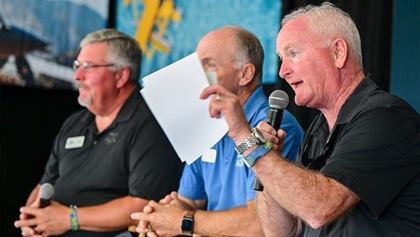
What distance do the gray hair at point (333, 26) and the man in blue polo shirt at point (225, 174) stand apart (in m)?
0.57

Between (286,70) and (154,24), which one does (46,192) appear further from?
(154,24)

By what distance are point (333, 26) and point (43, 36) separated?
3359 millimetres

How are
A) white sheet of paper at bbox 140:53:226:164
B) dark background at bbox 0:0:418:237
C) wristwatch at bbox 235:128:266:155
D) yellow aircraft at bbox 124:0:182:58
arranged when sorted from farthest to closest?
dark background at bbox 0:0:418:237
yellow aircraft at bbox 124:0:182:58
white sheet of paper at bbox 140:53:226:164
wristwatch at bbox 235:128:266:155

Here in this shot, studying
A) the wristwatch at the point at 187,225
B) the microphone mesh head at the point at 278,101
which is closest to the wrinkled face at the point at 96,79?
the wristwatch at the point at 187,225

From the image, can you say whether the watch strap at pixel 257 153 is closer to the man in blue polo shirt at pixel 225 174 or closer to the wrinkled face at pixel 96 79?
the man in blue polo shirt at pixel 225 174

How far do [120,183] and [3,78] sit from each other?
2.06 meters

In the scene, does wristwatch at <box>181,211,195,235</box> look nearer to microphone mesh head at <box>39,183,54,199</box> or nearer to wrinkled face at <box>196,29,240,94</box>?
wrinkled face at <box>196,29,240,94</box>

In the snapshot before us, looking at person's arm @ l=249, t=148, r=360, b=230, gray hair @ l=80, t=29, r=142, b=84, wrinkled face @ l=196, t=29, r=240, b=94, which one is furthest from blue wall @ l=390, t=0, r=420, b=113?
person's arm @ l=249, t=148, r=360, b=230

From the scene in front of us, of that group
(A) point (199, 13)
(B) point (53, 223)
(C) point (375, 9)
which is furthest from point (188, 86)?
(A) point (199, 13)

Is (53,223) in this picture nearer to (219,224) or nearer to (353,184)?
(219,224)

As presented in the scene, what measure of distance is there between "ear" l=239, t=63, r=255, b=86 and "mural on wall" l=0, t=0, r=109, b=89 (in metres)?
2.52

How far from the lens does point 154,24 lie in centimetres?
488

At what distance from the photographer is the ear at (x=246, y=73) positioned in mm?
2756

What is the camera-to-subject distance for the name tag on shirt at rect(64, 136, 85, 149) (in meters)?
3.44
